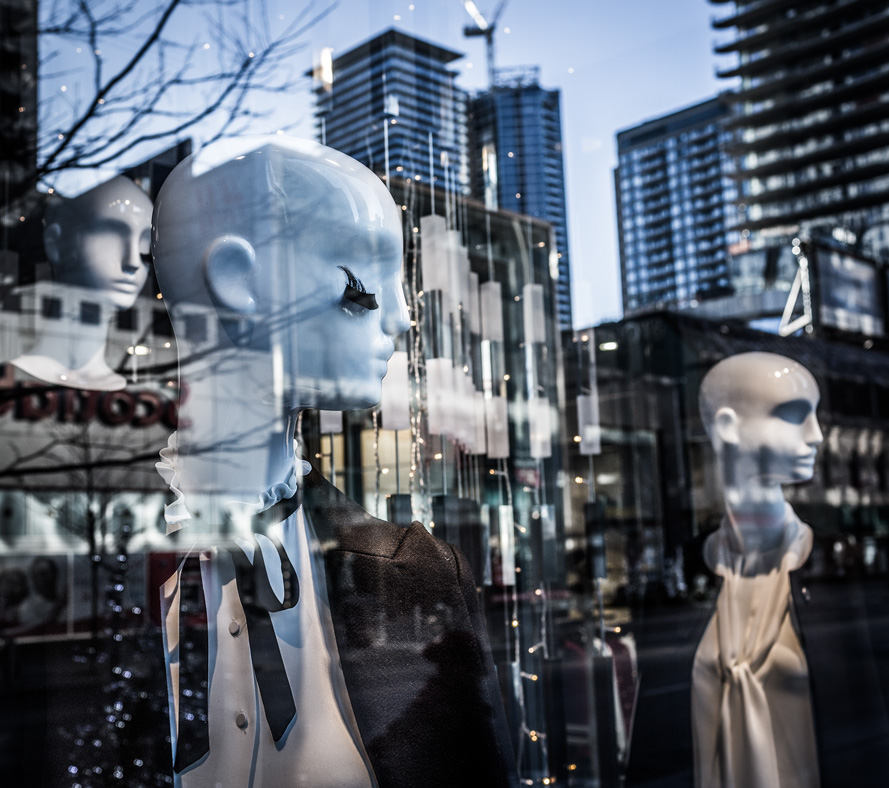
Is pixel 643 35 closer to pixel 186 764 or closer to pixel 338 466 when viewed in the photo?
pixel 338 466

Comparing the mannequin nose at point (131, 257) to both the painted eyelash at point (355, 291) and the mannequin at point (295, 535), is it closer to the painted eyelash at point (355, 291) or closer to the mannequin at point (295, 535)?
the mannequin at point (295, 535)

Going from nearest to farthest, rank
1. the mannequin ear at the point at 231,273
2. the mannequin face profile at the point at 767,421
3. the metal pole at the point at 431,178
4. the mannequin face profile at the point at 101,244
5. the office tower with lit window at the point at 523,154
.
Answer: the mannequin ear at the point at 231,273 < the mannequin face profile at the point at 101,244 < the metal pole at the point at 431,178 < the mannequin face profile at the point at 767,421 < the office tower with lit window at the point at 523,154

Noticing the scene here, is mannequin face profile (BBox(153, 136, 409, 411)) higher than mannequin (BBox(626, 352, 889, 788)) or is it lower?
higher

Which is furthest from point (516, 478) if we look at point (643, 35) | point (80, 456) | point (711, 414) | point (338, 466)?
point (643, 35)

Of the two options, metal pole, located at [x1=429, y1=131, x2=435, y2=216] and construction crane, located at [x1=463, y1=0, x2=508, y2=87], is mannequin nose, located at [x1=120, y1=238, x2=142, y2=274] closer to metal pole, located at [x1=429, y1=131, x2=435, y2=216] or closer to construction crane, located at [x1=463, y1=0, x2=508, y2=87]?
metal pole, located at [x1=429, y1=131, x2=435, y2=216]

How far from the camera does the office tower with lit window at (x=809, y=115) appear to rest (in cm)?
243

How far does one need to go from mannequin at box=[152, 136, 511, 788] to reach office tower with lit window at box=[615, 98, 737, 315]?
1577mm

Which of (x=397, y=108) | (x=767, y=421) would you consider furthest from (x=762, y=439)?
(x=397, y=108)

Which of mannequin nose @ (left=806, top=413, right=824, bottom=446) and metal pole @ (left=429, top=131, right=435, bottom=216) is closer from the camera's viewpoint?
metal pole @ (left=429, top=131, right=435, bottom=216)

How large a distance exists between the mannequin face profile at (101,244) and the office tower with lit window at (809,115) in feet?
5.72

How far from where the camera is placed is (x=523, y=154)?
210cm

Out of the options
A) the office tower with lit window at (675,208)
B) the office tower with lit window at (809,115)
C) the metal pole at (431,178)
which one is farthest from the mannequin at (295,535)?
the office tower with lit window at (809,115)

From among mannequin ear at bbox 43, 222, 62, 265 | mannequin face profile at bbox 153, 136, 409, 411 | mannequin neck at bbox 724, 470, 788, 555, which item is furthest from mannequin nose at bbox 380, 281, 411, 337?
mannequin neck at bbox 724, 470, 788, 555

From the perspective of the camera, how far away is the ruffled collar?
0.88m
